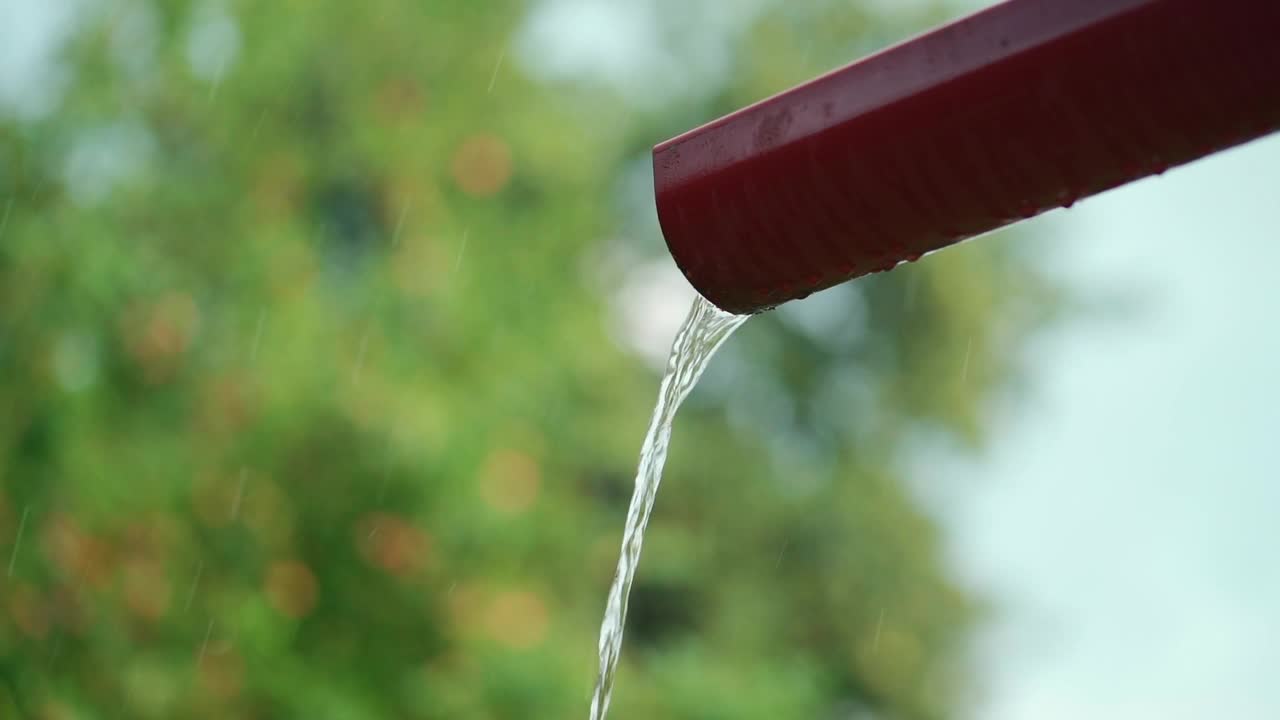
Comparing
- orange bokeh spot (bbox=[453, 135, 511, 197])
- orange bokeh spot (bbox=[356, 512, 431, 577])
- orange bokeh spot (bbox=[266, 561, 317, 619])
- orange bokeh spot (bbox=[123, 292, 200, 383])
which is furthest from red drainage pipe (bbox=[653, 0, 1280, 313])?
orange bokeh spot (bbox=[453, 135, 511, 197])

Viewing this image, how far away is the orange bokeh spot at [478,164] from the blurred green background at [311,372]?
0.02m

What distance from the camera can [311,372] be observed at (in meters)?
4.65

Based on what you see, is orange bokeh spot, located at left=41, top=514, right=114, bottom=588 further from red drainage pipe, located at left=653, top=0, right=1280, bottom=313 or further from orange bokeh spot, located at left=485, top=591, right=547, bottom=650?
red drainage pipe, located at left=653, top=0, right=1280, bottom=313

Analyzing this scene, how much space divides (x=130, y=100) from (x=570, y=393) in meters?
2.35

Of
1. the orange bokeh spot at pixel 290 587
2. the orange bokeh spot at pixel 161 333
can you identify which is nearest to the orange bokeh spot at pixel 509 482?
the orange bokeh spot at pixel 290 587

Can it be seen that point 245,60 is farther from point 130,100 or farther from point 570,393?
point 570,393

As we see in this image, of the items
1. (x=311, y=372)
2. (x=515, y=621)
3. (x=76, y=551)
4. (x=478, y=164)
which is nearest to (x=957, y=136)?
(x=76, y=551)

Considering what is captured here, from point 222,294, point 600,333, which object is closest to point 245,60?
point 222,294

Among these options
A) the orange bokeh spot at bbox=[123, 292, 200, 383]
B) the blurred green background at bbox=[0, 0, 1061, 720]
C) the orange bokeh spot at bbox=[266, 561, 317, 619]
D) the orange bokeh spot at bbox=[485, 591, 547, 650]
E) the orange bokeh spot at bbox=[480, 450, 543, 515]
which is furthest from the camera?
the orange bokeh spot at bbox=[480, 450, 543, 515]

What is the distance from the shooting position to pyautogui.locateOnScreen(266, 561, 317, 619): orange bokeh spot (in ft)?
15.0

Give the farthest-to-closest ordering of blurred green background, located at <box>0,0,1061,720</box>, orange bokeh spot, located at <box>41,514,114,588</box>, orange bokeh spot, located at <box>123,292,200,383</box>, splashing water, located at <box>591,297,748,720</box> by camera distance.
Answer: orange bokeh spot, located at <box>123,292,200,383</box>, blurred green background, located at <box>0,0,1061,720</box>, orange bokeh spot, located at <box>41,514,114,588</box>, splashing water, located at <box>591,297,748,720</box>

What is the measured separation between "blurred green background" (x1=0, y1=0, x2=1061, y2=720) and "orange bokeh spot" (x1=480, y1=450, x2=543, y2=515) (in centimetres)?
2

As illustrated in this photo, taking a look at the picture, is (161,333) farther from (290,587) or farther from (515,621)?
(515,621)

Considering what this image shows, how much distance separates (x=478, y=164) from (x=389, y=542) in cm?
165
